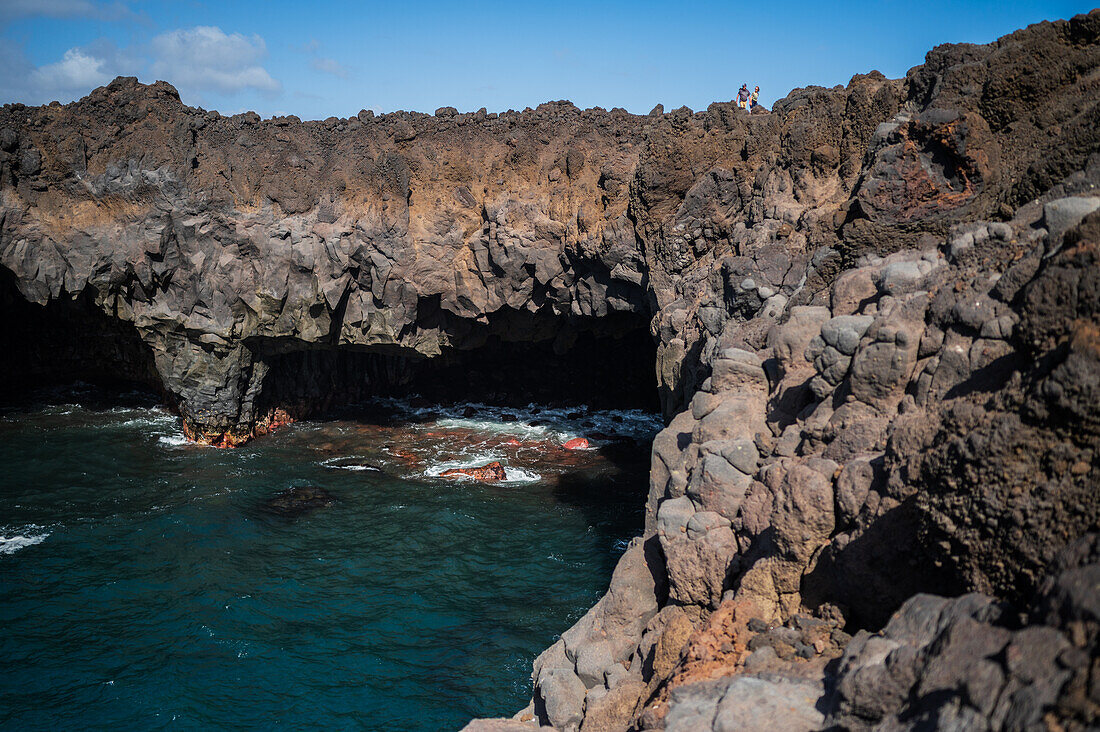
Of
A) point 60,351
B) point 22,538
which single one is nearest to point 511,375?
point 60,351

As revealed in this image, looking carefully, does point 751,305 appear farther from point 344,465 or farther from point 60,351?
point 60,351

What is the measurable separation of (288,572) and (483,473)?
9413 millimetres

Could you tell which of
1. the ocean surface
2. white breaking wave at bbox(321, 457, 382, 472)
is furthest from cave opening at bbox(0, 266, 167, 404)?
white breaking wave at bbox(321, 457, 382, 472)

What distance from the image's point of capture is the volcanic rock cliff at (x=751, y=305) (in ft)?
21.0

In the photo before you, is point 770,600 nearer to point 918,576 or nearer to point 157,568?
point 918,576

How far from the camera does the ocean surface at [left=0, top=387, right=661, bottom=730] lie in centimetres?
1564

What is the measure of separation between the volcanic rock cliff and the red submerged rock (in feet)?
23.0

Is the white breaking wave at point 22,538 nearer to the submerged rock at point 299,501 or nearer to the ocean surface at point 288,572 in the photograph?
the ocean surface at point 288,572

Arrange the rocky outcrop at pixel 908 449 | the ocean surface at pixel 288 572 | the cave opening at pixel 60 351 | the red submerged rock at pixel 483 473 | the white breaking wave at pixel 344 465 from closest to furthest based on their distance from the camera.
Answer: the rocky outcrop at pixel 908 449
the ocean surface at pixel 288 572
the red submerged rock at pixel 483 473
the white breaking wave at pixel 344 465
the cave opening at pixel 60 351

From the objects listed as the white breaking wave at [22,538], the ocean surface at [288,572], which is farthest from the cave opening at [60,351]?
the white breaking wave at [22,538]

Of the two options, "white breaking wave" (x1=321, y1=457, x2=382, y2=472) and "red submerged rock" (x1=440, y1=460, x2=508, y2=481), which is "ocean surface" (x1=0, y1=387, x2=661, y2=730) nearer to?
"white breaking wave" (x1=321, y1=457, x2=382, y2=472)

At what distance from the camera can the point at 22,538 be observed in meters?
22.4

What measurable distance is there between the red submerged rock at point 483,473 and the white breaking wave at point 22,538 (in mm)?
13285

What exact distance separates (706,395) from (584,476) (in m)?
16.3
